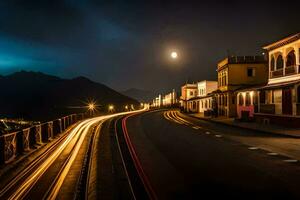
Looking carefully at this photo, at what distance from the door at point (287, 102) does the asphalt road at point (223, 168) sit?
907cm

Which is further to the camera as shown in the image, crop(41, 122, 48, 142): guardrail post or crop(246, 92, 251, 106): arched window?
crop(246, 92, 251, 106): arched window

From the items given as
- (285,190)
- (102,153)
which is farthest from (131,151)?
(285,190)

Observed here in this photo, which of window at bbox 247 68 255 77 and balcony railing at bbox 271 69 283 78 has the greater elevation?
window at bbox 247 68 255 77

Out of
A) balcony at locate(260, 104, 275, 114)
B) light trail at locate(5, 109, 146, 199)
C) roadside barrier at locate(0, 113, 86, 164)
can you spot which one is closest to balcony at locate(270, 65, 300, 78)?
balcony at locate(260, 104, 275, 114)

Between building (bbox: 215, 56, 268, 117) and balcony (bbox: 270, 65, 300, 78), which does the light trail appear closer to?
balcony (bbox: 270, 65, 300, 78)

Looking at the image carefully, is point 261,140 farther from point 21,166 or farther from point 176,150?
point 21,166

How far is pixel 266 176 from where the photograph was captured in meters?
12.4

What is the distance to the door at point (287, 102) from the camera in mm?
30862

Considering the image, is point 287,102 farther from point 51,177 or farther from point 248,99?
point 51,177

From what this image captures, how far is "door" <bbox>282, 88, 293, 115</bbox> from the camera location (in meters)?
30.9

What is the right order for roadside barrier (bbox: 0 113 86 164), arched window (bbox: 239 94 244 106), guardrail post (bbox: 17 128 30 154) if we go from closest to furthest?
roadside barrier (bbox: 0 113 86 164), guardrail post (bbox: 17 128 30 154), arched window (bbox: 239 94 244 106)

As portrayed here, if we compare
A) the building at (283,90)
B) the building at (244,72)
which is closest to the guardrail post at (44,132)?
the building at (283,90)

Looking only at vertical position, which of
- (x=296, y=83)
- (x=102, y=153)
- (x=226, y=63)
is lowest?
(x=102, y=153)

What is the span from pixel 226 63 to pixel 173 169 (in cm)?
3844
